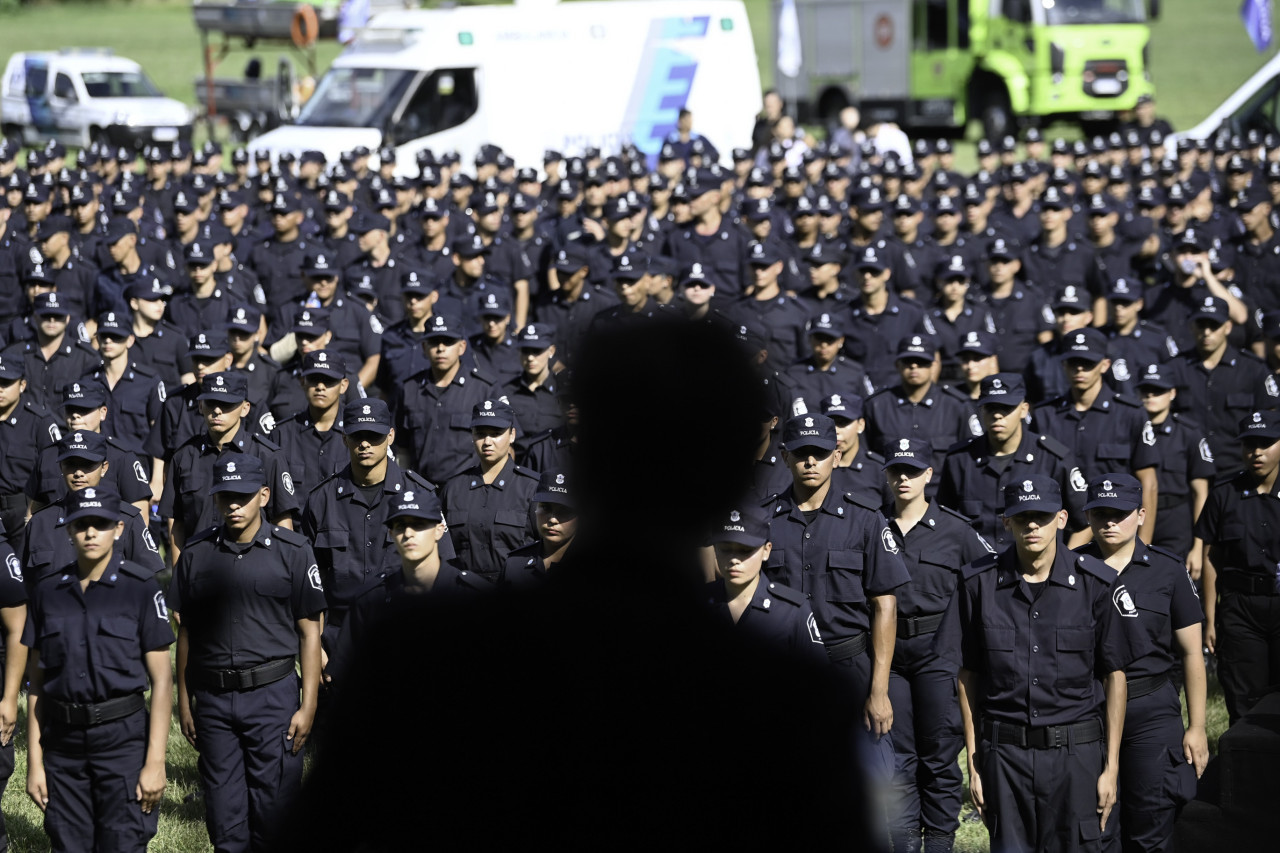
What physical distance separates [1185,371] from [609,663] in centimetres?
911

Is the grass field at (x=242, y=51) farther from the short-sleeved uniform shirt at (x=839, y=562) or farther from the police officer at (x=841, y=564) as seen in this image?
the short-sleeved uniform shirt at (x=839, y=562)

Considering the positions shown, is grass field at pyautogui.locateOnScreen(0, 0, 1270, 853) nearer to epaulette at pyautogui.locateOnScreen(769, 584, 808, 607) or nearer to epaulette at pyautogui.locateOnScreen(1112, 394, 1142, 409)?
epaulette at pyautogui.locateOnScreen(1112, 394, 1142, 409)

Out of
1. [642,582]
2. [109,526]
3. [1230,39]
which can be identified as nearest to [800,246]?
[109,526]

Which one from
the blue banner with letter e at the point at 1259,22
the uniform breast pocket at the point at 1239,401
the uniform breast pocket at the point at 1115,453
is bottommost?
the uniform breast pocket at the point at 1115,453

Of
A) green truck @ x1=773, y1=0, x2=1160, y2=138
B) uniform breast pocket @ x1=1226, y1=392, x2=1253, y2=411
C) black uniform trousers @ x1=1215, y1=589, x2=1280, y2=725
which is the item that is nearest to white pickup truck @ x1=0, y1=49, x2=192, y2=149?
green truck @ x1=773, y1=0, x2=1160, y2=138

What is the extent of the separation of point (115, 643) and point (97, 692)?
20 centimetres

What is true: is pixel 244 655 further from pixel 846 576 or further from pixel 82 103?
pixel 82 103

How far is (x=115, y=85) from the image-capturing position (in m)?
34.2

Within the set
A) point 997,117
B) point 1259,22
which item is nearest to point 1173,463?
point 1259,22

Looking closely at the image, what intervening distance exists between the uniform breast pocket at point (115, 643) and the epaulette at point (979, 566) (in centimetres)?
328

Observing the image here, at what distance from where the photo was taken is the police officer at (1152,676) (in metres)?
6.36

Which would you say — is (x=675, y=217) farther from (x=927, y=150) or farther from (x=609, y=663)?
(x=609, y=663)

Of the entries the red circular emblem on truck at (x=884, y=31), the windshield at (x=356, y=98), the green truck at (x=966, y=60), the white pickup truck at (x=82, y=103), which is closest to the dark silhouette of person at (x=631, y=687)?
the windshield at (x=356, y=98)

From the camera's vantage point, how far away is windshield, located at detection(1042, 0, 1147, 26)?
30.6 meters
